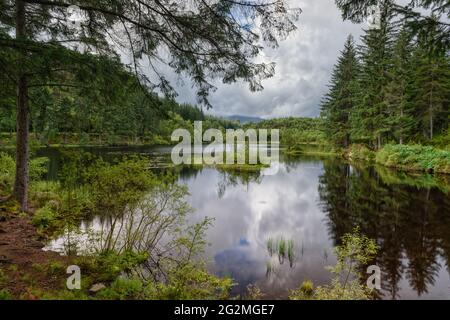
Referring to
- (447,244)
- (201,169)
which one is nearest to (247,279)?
(447,244)

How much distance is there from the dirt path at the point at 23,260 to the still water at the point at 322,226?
0.91 metres

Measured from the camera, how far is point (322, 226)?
33.9 feet

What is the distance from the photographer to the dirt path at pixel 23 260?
4.28 metres

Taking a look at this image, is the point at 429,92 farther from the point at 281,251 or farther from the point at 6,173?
the point at 6,173

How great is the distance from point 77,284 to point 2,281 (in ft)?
3.32

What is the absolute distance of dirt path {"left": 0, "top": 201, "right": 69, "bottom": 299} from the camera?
4281 millimetres

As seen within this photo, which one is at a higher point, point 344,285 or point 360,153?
point 360,153

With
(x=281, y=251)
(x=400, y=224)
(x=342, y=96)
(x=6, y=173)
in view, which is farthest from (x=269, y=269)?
(x=342, y=96)

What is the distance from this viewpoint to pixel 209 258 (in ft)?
24.6

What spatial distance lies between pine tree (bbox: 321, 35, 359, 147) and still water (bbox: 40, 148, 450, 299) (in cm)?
2036

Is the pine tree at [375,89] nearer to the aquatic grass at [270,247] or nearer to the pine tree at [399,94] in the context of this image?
the pine tree at [399,94]

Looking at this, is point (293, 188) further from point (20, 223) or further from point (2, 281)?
point (2, 281)

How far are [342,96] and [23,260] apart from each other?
134 feet

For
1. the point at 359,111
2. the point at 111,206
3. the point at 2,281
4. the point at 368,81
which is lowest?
the point at 2,281
